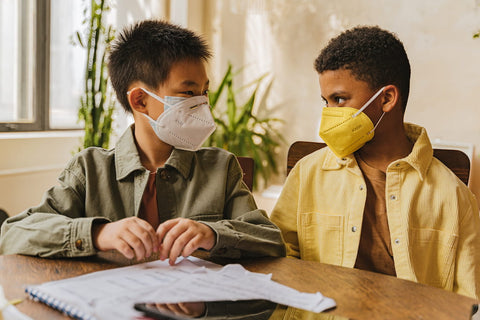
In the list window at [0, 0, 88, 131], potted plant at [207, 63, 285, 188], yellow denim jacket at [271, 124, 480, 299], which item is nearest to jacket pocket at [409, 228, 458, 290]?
yellow denim jacket at [271, 124, 480, 299]

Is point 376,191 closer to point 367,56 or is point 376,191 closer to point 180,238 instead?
point 367,56

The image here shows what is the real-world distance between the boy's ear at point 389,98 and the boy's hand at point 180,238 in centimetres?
79

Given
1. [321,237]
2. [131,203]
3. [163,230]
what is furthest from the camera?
[321,237]

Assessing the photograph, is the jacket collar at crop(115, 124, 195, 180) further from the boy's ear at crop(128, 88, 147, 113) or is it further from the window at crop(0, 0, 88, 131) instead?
the window at crop(0, 0, 88, 131)

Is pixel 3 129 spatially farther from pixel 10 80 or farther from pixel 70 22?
pixel 70 22

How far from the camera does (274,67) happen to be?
464 centimetres

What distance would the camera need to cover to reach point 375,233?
1468 millimetres

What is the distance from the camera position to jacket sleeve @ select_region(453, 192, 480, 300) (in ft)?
4.33

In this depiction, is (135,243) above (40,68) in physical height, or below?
below

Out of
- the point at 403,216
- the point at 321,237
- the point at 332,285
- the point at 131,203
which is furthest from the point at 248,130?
Result: the point at 332,285

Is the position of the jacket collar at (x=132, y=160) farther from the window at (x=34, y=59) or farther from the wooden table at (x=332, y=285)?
the window at (x=34, y=59)

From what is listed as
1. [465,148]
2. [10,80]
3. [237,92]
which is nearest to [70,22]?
[10,80]

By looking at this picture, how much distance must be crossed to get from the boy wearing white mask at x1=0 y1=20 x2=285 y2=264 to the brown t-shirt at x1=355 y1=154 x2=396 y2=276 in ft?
1.26

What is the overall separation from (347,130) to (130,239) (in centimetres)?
79
